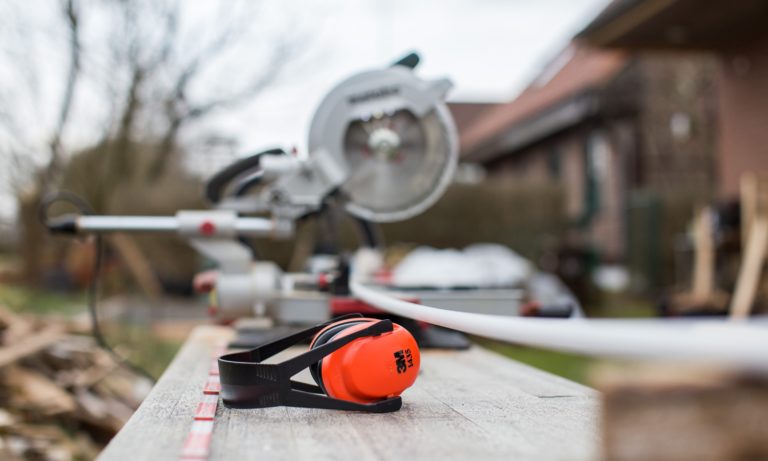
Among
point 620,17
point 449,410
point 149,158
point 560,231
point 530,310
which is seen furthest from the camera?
point 560,231

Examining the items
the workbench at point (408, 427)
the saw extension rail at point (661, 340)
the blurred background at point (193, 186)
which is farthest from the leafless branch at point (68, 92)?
the saw extension rail at point (661, 340)

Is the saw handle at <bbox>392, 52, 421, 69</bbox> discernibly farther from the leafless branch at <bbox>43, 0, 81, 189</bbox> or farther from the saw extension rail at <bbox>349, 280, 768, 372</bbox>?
the leafless branch at <bbox>43, 0, 81, 189</bbox>

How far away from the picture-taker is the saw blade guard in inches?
120

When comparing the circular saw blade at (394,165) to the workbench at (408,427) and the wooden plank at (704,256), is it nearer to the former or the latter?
the workbench at (408,427)

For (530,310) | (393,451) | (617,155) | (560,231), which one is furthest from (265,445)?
(617,155)

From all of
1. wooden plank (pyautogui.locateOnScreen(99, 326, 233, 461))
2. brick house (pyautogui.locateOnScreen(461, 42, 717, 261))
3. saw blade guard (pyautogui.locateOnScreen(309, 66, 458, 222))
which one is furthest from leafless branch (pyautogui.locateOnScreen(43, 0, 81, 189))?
brick house (pyautogui.locateOnScreen(461, 42, 717, 261))

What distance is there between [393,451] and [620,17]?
8184mm

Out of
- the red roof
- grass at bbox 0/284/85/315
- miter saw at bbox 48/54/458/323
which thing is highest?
the red roof

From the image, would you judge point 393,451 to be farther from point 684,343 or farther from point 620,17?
point 620,17

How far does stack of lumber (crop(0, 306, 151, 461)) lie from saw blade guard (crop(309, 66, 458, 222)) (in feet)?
5.53

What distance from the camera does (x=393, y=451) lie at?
4.04ft

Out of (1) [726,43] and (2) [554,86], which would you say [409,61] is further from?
(2) [554,86]

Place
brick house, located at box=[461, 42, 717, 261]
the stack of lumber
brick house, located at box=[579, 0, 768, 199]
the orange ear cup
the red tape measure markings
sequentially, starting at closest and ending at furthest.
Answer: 1. the red tape measure markings
2. the orange ear cup
3. the stack of lumber
4. brick house, located at box=[579, 0, 768, 199]
5. brick house, located at box=[461, 42, 717, 261]

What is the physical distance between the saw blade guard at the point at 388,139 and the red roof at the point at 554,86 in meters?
13.4
